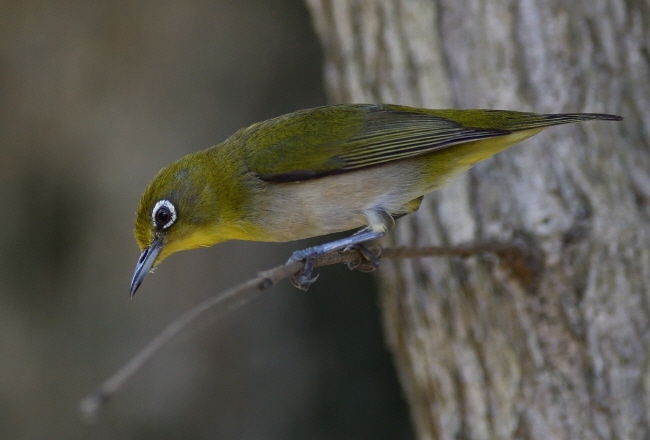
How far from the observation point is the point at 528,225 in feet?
11.7

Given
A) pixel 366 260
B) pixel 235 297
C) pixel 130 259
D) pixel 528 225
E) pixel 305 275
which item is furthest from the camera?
pixel 130 259

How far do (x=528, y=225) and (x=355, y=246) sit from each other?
93 centimetres

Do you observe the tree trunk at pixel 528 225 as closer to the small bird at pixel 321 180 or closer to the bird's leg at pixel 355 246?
the small bird at pixel 321 180

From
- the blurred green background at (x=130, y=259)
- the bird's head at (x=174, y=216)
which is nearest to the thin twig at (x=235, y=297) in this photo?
the bird's head at (x=174, y=216)

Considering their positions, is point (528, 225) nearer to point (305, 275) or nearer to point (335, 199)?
point (335, 199)

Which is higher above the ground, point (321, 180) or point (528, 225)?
point (321, 180)

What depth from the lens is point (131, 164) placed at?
6.11 metres

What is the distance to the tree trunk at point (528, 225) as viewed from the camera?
11.4ft

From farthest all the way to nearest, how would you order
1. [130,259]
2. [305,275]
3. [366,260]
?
[130,259] < [366,260] < [305,275]

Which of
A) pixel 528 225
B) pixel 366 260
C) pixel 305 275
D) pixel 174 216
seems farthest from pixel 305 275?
pixel 528 225

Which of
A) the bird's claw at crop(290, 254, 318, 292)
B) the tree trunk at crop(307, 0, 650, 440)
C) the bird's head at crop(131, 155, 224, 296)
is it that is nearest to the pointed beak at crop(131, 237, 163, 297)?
the bird's head at crop(131, 155, 224, 296)

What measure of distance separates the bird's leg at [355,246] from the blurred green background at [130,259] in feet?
9.42

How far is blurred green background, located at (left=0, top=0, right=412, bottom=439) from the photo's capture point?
604 centimetres

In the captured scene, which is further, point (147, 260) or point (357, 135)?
point (357, 135)
